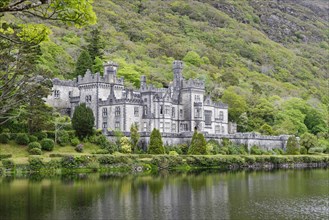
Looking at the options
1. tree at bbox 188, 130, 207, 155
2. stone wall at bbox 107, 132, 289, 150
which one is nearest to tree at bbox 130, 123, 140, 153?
stone wall at bbox 107, 132, 289, 150

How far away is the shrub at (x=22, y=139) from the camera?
68.2 meters

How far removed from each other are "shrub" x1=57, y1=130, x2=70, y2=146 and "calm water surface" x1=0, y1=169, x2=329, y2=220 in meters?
12.8

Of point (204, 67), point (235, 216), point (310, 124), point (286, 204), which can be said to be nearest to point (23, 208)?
point (235, 216)

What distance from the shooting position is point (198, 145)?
78.4 meters

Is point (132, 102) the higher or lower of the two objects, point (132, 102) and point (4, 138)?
the higher

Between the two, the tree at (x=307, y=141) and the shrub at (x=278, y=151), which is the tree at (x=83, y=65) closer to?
the shrub at (x=278, y=151)

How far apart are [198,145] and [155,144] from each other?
21.4 ft

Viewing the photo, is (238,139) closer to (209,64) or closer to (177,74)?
(177,74)

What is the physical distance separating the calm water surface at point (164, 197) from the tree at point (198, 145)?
51.5 feet

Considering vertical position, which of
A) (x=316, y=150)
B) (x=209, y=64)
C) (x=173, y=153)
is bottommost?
(x=173, y=153)

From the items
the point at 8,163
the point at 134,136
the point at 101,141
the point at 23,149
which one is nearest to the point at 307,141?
the point at 134,136

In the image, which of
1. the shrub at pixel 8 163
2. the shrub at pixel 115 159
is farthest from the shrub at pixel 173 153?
the shrub at pixel 8 163

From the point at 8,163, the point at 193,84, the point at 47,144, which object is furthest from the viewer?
the point at 193,84

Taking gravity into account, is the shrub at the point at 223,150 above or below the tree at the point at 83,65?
below
